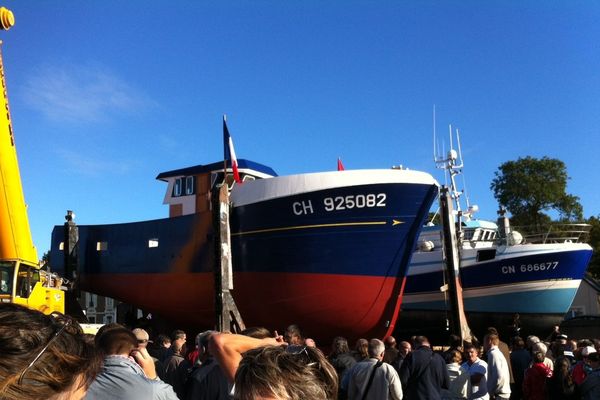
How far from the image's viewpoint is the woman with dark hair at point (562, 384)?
654 centimetres

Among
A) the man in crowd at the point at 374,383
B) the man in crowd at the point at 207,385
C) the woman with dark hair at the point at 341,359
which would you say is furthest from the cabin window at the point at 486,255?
the man in crowd at the point at 207,385

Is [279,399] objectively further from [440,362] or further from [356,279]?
[356,279]

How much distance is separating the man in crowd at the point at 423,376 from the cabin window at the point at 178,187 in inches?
576

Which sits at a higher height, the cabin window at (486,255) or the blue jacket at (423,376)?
the cabin window at (486,255)

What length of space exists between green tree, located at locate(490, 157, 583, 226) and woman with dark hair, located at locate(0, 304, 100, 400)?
146 feet

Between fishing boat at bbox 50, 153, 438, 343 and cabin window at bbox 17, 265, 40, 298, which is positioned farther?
fishing boat at bbox 50, 153, 438, 343

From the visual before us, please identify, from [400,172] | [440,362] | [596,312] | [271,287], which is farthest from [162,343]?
[596,312]

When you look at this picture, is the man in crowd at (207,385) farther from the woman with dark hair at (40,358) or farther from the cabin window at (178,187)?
the cabin window at (178,187)

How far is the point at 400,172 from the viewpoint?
48.3 feet

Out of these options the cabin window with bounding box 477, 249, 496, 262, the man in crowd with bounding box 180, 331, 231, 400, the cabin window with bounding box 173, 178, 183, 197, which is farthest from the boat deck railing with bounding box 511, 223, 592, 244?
the man in crowd with bounding box 180, 331, 231, 400

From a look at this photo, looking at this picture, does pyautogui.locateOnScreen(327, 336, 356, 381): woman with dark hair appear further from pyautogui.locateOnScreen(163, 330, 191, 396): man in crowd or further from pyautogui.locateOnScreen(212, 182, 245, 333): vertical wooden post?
pyautogui.locateOnScreen(212, 182, 245, 333): vertical wooden post

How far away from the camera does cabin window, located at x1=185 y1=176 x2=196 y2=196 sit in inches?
766

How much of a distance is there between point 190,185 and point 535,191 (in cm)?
3123

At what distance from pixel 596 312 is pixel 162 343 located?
34437 mm
